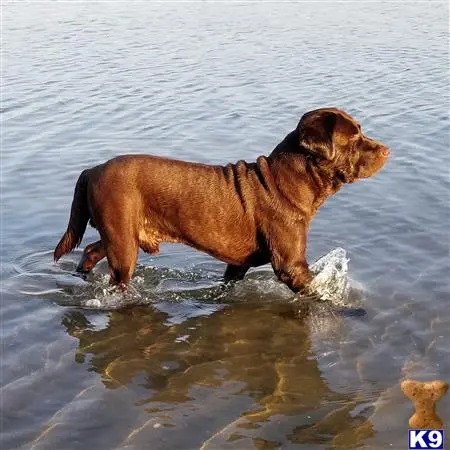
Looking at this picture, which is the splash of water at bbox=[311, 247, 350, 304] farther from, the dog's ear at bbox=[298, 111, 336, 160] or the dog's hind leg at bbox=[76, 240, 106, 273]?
the dog's hind leg at bbox=[76, 240, 106, 273]

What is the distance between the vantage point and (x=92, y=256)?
693cm

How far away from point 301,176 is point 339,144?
1.47 feet

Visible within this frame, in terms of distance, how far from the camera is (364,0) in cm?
3064

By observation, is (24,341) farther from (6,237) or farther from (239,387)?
(6,237)

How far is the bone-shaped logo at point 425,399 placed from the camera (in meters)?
4.59

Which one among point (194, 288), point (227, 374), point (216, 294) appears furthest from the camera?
point (194, 288)

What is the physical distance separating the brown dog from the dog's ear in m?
0.01

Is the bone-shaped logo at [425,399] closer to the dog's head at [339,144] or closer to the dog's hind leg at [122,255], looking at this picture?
the dog's head at [339,144]

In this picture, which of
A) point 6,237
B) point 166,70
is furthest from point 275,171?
point 166,70

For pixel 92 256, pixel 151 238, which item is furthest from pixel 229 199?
pixel 92 256

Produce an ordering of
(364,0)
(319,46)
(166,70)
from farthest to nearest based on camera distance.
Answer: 1. (364,0)
2. (319,46)
3. (166,70)

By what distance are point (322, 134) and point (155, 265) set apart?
2.40 metres

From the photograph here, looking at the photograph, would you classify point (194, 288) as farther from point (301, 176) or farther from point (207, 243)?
point (301, 176)

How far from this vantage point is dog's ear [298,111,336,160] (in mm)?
5945
